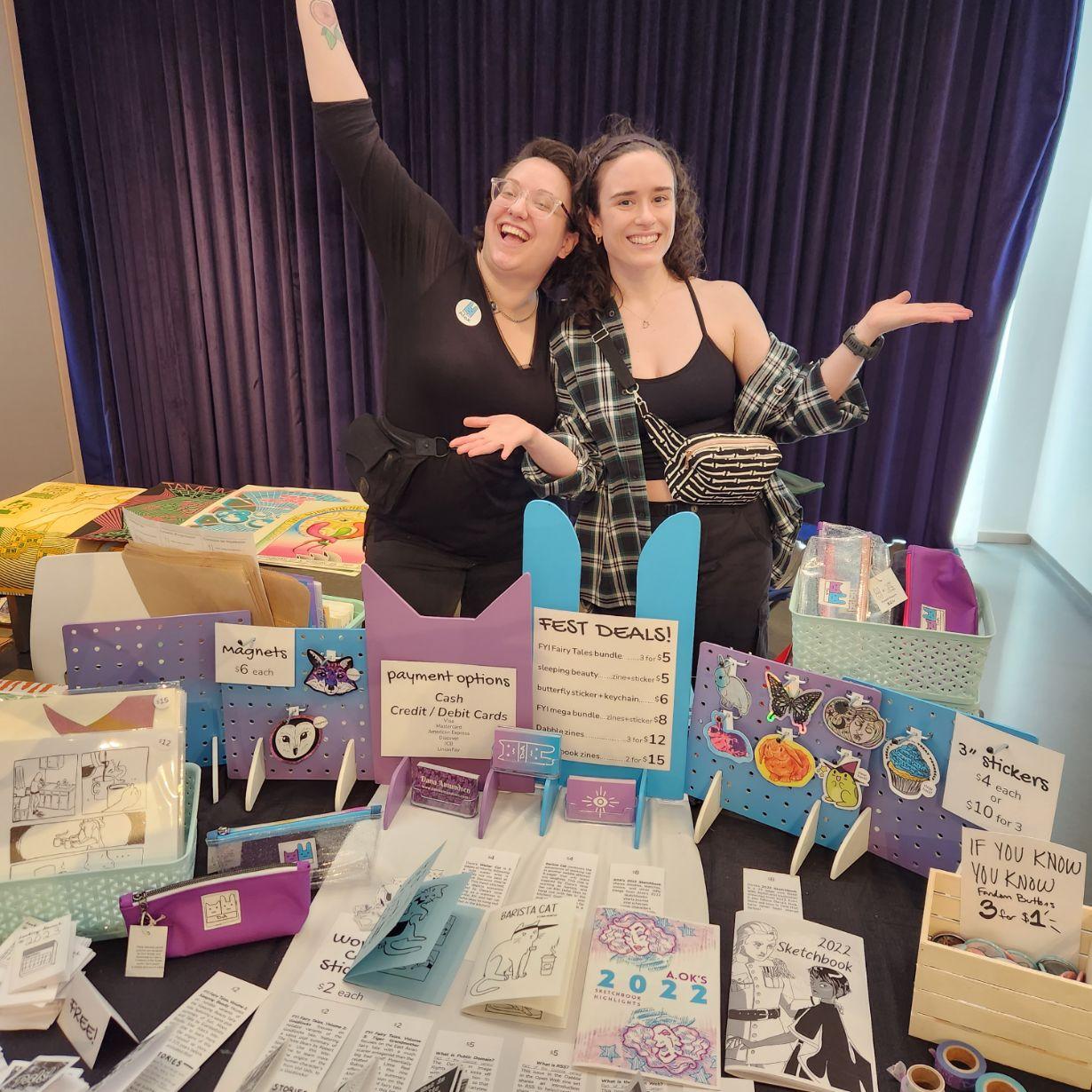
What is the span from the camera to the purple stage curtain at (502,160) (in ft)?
10.5

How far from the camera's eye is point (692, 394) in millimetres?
1545

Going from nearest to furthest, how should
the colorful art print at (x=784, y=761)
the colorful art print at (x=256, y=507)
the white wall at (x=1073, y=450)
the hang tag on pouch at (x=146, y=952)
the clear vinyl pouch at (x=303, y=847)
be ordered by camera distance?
the hang tag on pouch at (x=146, y=952) < the clear vinyl pouch at (x=303, y=847) < the colorful art print at (x=784, y=761) < the colorful art print at (x=256, y=507) < the white wall at (x=1073, y=450)

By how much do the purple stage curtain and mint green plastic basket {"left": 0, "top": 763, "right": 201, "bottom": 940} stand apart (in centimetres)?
319

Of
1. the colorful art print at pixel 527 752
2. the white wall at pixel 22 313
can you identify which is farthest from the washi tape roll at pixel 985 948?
the white wall at pixel 22 313

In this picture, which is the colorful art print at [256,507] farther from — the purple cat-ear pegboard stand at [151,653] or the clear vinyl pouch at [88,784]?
the clear vinyl pouch at [88,784]

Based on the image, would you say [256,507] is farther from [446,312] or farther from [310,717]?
[310,717]

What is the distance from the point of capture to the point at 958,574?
6.02ft

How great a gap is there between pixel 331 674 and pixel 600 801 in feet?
1.38

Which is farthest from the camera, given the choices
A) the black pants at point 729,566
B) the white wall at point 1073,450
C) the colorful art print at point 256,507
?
the white wall at point 1073,450

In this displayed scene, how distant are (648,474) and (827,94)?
2.48 meters

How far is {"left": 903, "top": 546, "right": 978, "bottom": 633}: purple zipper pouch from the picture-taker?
5.86 feet

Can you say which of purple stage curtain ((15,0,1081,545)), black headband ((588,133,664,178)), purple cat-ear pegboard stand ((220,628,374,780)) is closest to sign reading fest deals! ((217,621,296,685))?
purple cat-ear pegboard stand ((220,628,374,780))

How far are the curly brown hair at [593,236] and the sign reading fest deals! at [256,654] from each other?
80cm

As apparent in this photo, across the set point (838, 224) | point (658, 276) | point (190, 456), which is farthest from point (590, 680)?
point (190, 456)
